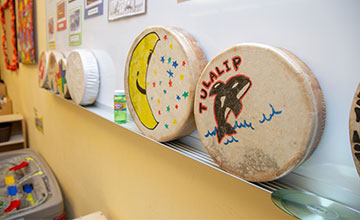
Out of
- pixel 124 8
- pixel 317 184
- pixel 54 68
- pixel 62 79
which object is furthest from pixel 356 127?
pixel 54 68

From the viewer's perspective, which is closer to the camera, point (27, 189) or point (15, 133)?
point (27, 189)

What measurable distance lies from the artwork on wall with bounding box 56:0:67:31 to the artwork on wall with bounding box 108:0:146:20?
63cm

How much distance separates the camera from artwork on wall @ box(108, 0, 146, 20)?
845mm

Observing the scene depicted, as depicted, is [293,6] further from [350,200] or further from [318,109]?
[350,200]

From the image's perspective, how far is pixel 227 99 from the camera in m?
0.52

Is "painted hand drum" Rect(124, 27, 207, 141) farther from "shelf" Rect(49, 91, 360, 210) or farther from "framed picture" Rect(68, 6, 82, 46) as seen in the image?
"framed picture" Rect(68, 6, 82, 46)

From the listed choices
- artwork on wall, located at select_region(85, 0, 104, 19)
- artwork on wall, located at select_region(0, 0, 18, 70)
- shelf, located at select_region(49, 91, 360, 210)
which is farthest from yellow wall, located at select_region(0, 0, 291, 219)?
artwork on wall, located at select_region(0, 0, 18, 70)

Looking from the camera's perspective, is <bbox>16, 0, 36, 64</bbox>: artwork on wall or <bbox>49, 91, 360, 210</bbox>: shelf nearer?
<bbox>49, 91, 360, 210</bbox>: shelf

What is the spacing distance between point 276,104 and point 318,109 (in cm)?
7

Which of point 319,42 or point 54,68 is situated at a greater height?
point 319,42

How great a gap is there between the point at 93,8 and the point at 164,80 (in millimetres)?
688

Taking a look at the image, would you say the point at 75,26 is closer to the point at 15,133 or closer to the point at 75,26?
the point at 75,26

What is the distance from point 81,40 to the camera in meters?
1.29

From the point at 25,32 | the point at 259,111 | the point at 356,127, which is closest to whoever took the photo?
the point at 356,127
